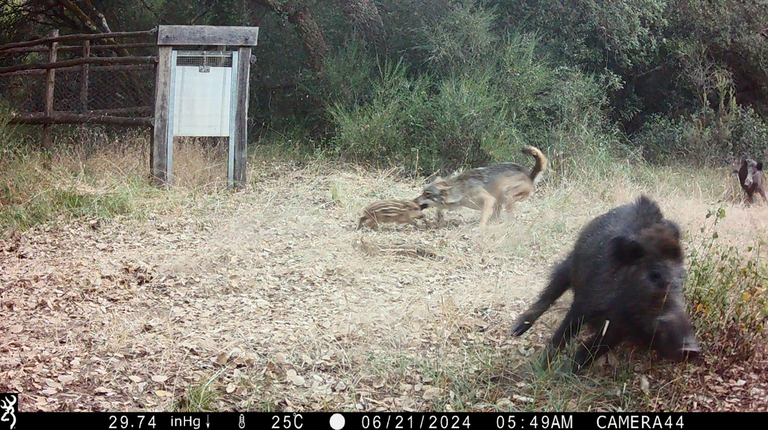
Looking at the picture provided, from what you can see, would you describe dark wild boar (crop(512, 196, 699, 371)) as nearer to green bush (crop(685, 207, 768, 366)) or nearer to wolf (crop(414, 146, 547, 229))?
green bush (crop(685, 207, 768, 366))

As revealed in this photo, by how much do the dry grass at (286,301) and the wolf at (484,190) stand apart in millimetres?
267

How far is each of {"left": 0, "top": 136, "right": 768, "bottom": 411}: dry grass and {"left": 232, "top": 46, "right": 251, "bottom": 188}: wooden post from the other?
0.38 metres

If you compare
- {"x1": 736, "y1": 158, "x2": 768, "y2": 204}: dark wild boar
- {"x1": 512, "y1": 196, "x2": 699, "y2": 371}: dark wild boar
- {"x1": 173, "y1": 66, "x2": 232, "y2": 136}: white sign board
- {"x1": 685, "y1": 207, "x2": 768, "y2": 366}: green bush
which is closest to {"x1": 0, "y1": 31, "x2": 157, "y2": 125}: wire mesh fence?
{"x1": 173, "y1": 66, "x2": 232, "y2": 136}: white sign board

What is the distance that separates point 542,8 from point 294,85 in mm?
4876

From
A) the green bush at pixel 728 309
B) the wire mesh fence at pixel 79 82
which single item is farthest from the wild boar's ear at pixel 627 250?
the wire mesh fence at pixel 79 82

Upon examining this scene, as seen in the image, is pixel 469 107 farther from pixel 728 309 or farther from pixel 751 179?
pixel 728 309

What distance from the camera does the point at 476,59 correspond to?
42.7 feet

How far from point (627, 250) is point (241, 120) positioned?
22.2ft

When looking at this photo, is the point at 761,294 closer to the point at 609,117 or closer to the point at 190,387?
the point at 190,387

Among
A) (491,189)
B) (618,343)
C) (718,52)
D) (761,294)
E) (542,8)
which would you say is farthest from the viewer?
(718,52)

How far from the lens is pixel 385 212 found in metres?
8.34

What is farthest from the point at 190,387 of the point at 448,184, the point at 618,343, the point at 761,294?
the point at 448,184
